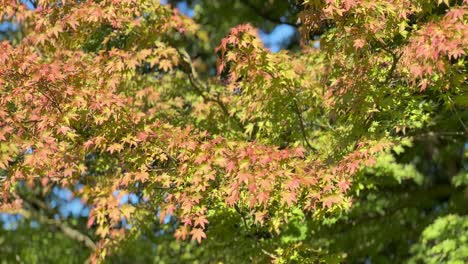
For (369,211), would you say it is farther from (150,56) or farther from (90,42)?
(90,42)

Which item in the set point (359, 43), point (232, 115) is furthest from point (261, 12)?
point (359, 43)

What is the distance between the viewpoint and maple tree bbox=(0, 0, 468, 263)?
500cm

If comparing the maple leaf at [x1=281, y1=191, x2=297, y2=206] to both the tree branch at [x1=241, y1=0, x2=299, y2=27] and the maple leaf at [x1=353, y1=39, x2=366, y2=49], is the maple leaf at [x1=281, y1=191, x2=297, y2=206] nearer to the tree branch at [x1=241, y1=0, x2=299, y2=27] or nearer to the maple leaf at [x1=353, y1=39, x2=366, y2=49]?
the maple leaf at [x1=353, y1=39, x2=366, y2=49]

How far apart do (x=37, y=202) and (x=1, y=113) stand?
28.9 ft

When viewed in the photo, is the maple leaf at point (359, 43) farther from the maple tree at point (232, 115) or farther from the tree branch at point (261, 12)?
the tree branch at point (261, 12)

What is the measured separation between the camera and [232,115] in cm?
738

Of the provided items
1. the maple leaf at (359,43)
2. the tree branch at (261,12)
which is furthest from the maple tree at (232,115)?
the tree branch at (261,12)

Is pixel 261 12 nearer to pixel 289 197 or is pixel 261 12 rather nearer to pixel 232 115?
pixel 232 115

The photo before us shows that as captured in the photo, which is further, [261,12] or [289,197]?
[261,12]

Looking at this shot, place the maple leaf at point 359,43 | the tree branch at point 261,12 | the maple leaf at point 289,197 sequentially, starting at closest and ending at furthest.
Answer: the maple leaf at point 289,197
the maple leaf at point 359,43
the tree branch at point 261,12

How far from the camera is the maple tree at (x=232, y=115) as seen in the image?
500 centimetres

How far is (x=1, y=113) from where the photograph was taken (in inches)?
199

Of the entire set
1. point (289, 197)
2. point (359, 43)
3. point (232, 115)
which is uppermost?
point (232, 115)

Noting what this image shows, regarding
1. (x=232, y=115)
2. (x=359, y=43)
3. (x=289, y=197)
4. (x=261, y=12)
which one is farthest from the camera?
(x=261, y=12)
